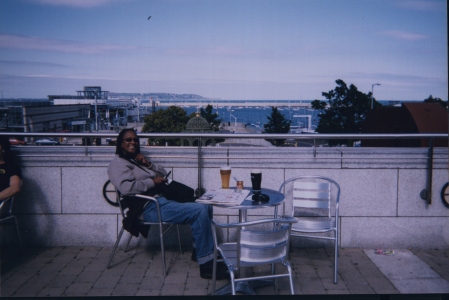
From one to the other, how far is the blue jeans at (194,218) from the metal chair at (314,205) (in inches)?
28.9

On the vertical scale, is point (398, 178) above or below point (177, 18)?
below

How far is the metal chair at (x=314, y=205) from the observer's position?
344 centimetres

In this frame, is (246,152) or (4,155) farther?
(246,152)

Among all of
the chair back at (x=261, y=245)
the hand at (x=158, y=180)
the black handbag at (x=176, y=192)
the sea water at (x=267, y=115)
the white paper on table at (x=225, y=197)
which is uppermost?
the sea water at (x=267, y=115)

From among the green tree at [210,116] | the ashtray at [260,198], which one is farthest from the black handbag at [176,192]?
the green tree at [210,116]

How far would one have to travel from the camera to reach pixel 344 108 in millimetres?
25797

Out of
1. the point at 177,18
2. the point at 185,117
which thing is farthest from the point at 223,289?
the point at 185,117

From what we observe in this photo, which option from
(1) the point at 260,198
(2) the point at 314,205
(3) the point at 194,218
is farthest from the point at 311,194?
(3) the point at 194,218

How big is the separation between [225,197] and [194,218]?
38 centimetres

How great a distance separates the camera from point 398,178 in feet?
13.8

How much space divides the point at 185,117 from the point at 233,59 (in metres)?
36.0

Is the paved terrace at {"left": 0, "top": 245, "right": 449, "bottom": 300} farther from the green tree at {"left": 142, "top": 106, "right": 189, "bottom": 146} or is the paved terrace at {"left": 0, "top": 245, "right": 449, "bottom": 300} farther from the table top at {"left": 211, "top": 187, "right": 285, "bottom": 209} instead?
the green tree at {"left": 142, "top": 106, "right": 189, "bottom": 146}

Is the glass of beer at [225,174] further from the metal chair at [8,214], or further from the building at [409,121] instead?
the building at [409,121]

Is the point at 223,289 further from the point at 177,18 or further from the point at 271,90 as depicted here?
the point at 271,90
